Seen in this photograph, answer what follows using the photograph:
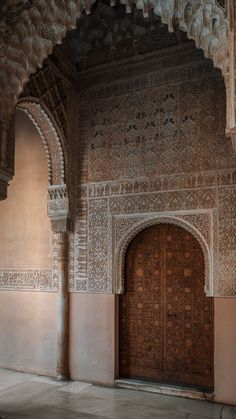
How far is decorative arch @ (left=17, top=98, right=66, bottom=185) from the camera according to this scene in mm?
5742

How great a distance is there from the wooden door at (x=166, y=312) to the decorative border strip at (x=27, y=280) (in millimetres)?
1221

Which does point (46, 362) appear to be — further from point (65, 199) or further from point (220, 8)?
point (220, 8)

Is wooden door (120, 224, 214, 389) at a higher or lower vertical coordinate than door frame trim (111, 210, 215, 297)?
lower

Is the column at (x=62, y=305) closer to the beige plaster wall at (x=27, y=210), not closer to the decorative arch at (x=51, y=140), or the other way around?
the beige plaster wall at (x=27, y=210)

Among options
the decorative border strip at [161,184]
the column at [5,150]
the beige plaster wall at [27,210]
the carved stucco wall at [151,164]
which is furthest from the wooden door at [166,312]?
the column at [5,150]

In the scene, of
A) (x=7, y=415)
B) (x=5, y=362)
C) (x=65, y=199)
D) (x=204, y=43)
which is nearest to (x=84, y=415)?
(x=7, y=415)

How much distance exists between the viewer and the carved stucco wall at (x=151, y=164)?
17.0 ft

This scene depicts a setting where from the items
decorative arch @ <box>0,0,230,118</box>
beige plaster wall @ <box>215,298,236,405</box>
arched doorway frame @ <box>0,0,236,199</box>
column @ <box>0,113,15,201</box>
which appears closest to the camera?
arched doorway frame @ <box>0,0,236,199</box>

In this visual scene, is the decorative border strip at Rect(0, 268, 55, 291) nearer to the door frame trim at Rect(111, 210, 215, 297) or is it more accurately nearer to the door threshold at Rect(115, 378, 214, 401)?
the door frame trim at Rect(111, 210, 215, 297)

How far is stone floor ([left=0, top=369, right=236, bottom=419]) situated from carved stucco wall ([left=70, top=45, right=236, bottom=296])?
1.34 meters

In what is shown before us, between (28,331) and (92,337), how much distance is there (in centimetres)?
116

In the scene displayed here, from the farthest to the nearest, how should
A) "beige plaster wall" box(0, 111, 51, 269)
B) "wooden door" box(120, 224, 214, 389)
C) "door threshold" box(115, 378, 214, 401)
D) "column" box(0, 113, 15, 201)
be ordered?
"beige plaster wall" box(0, 111, 51, 269), "wooden door" box(120, 224, 214, 389), "door threshold" box(115, 378, 214, 401), "column" box(0, 113, 15, 201)

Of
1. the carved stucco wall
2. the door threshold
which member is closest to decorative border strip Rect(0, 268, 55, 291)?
the carved stucco wall

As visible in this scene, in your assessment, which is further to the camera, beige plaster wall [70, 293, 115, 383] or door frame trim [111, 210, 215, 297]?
beige plaster wall [70, 293, 115, 383]
